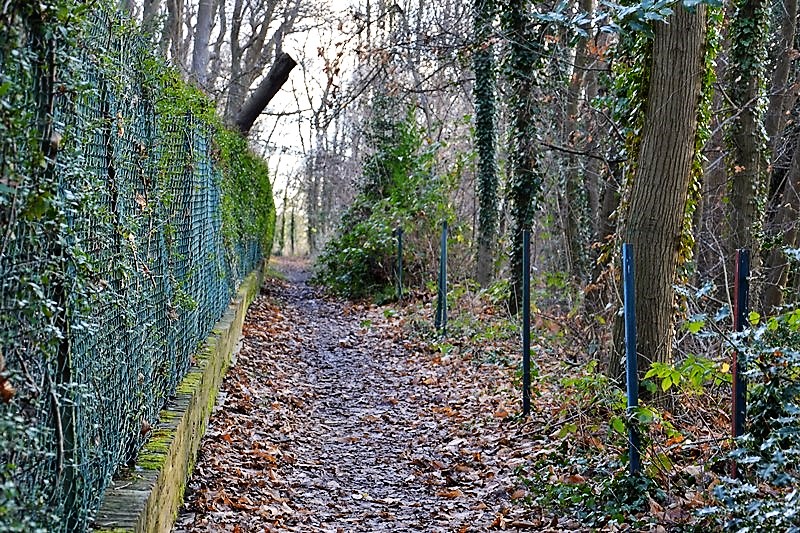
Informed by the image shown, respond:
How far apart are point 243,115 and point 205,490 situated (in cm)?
1189

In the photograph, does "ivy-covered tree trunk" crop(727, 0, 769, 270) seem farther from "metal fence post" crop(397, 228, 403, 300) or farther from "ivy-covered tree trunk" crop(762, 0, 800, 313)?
"metal fence post" crop(397, 228, 403, 300)

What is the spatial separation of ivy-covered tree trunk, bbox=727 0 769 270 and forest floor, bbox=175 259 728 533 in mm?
4124

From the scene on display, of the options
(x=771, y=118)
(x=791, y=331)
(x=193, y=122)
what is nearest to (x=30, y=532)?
(x=791, y=331)

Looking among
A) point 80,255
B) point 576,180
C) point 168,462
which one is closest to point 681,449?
point 168,462

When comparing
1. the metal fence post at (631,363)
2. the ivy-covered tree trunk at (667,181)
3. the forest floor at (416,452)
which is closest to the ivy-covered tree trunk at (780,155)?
the forest floor at (416,452)

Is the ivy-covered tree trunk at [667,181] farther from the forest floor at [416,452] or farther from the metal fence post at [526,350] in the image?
the metal fence post at [526,350]

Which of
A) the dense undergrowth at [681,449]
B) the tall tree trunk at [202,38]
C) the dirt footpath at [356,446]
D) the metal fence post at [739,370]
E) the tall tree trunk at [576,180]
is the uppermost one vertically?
the tall tree trunk at [202,38]

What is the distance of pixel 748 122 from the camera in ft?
39.2

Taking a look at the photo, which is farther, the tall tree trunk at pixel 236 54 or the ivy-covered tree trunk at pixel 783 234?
the tall tree trunk at pixel 236 54

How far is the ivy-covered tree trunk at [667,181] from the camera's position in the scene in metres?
6.62

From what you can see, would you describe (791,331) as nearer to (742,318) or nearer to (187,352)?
(742,318)

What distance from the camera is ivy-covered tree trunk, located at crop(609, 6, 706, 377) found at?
6.62 meters

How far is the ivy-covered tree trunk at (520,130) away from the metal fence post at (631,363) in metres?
6.84

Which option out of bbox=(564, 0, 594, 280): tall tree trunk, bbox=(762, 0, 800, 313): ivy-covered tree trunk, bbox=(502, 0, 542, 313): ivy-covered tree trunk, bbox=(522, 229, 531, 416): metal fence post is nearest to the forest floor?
bbox=(522, 229, 531, 416): metal fence post
